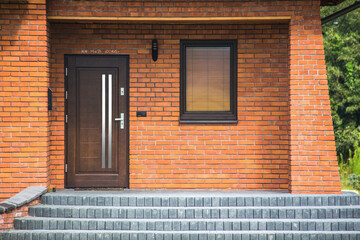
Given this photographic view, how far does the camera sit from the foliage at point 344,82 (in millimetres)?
17062

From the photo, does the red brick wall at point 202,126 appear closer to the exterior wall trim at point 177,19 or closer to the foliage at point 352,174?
the exterior wall trim at point 177,19

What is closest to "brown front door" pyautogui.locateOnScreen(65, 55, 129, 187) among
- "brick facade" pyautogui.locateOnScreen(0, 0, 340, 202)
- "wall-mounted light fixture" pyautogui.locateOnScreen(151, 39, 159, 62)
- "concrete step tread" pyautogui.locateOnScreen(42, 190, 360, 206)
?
"brick facade" pyautogui.locateOnScreen(0, 0, 340, 202)

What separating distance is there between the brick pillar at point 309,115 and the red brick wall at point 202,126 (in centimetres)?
53

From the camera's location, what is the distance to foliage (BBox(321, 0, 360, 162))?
1706cm

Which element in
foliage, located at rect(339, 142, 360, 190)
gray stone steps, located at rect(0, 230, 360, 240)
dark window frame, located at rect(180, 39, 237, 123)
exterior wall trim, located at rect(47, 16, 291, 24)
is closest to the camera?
gray stone steps, located at rect(0, 230, 360, 240)

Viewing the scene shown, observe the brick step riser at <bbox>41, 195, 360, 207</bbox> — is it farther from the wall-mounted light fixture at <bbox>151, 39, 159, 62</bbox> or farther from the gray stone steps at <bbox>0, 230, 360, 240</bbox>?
the wall-mounted light fixture at <bbox>151, 39, 159, 62</bbox>

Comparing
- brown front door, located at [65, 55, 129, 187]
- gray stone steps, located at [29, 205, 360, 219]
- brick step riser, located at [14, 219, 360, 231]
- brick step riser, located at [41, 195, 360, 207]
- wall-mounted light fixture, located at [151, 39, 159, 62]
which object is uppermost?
wall-mounted light fixture, located at [151, 39, 159, 62]

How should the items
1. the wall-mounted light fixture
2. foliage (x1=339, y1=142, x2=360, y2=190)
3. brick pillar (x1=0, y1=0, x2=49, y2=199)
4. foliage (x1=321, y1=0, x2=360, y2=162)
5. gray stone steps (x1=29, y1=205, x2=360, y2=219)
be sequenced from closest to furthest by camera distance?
gray stone steps (x1=29, y1=205, x2=360, y2=219) → brick pillar (x1=0, y1=0, x2=49, y2=199) → the wall-mounted light fixture → foliage (x1=339, y1=142, x2=360, y2=190) → foliage (x1=321, y1=0, x2=360, y2=162)

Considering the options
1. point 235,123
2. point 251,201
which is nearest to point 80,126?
point 235,123

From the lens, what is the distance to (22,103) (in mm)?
6898

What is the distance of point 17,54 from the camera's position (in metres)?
6.91

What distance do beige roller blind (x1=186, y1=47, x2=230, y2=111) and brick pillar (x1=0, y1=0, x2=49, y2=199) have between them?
2.38m

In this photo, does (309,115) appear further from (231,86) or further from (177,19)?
(177,19)

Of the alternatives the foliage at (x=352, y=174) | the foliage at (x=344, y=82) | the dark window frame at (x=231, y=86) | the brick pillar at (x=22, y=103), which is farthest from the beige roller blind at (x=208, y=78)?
the foliage at (x=344, y=82)
